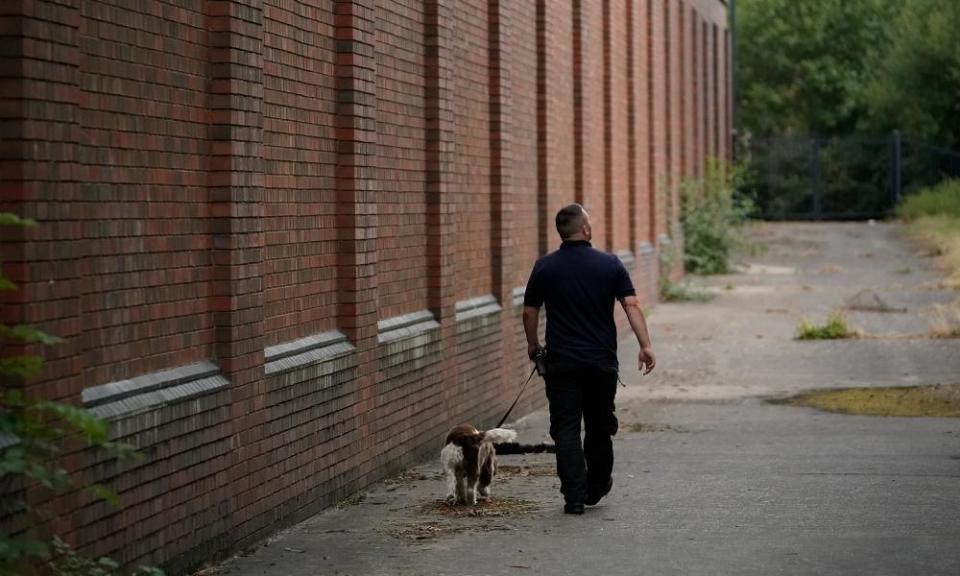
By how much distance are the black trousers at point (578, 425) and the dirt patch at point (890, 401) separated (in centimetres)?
591

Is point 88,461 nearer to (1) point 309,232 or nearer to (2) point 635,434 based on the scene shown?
(1) point 309,232

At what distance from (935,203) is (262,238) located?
4483 cm

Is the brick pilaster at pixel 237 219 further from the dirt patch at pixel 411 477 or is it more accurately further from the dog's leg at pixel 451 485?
the dirt patch at pixel 411 477

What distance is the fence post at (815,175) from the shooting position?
58.5 metres

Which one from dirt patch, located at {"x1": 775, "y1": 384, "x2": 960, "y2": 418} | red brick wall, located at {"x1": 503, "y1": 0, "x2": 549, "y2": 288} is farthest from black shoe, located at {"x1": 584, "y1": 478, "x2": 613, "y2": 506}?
dirt patch, located at {"x1": 775, "y1": 384, "x2": 960, "y2": 418}

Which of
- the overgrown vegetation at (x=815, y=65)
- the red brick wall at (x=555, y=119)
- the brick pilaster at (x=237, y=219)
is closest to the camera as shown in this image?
the brick pilaster at (x=237, y=219)

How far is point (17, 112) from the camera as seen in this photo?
21.4ft

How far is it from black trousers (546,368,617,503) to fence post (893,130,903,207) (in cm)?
4841

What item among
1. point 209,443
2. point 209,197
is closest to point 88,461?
point 209,443

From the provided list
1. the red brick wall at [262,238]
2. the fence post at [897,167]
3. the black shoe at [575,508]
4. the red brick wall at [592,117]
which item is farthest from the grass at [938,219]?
the black shoe at [575,508]

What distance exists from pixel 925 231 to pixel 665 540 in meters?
37.6

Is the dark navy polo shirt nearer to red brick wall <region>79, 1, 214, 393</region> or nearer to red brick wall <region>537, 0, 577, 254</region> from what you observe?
red brick wall <region>79, 1, 214, 393</region>

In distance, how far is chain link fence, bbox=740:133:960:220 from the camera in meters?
58.9

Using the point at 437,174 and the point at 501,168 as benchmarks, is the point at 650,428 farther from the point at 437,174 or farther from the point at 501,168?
the point at 437,174
